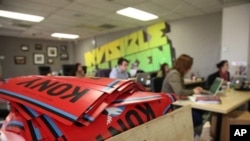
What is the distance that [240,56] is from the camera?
4.32 metres

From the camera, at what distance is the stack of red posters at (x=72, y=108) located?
0.64 m

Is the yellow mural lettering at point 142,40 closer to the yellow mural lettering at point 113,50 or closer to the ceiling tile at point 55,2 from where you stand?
the yellow mural lettering at point 113,50

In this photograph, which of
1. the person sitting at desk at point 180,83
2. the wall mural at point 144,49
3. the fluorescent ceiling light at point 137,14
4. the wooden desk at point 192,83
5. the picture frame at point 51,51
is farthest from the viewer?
the picture frame at point 51,51

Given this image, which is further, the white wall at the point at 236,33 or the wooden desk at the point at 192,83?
the wooden desk at the point at 192,83

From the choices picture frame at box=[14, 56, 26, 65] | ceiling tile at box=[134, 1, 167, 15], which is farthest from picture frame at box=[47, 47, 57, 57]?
ceiling tile at box=[134, 1, 167, 15]

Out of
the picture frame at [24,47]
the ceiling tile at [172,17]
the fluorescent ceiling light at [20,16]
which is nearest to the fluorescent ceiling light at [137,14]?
the ceiling tile at [172,17]

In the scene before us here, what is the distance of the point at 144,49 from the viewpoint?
21.9 ft

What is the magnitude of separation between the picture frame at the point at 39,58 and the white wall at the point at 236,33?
770 cm

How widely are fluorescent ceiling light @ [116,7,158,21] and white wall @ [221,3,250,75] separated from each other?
Answer: 71.7 inches

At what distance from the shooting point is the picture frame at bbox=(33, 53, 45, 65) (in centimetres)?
894

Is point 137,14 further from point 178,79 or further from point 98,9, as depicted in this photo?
point 178,79

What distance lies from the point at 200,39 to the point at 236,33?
115 cm

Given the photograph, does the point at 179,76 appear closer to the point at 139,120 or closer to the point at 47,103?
the point at 139,120

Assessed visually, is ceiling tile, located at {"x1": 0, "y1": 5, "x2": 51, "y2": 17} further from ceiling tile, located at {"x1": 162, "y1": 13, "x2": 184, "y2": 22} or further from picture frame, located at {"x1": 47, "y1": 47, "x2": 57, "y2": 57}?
picture frame, located at {"x1": 47, "y1": 47, "x2": 57, "y2": 57}
